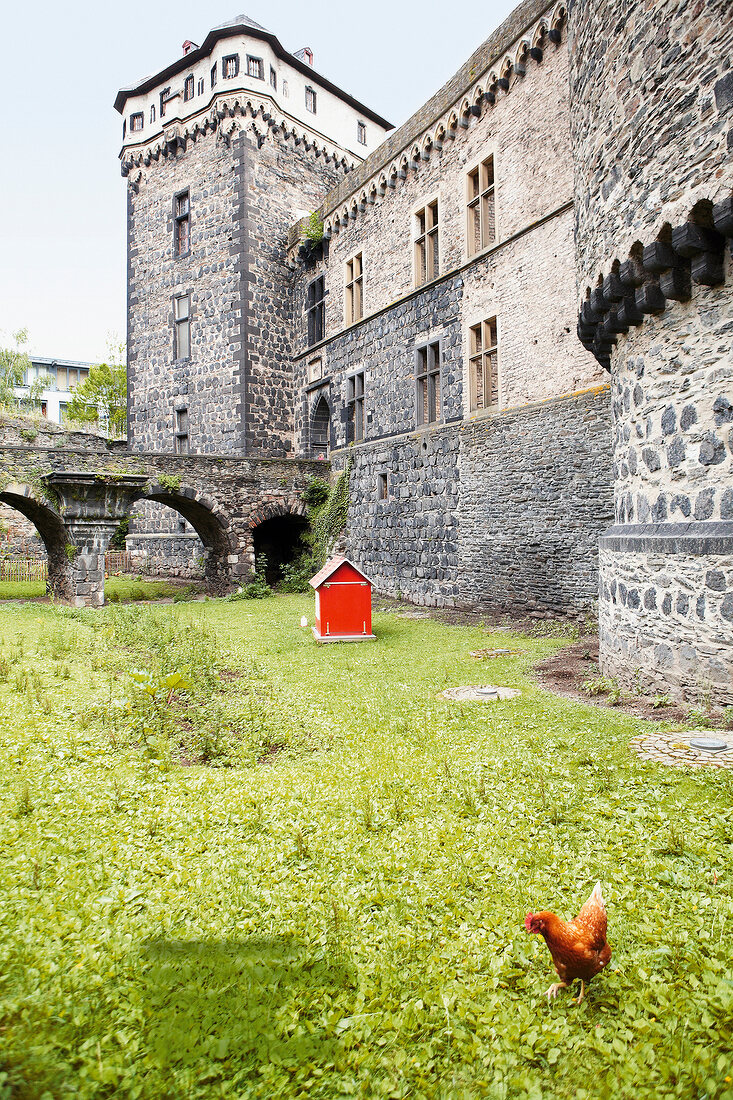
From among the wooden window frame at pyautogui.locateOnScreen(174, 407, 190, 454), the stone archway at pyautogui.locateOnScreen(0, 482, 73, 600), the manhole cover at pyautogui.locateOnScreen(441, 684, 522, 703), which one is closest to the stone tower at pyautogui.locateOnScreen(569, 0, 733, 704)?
the manhole cover at pyautogui.locateOnScreen(441, 684, 522, 703)

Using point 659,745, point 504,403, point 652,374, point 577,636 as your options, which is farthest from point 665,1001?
point 504,403

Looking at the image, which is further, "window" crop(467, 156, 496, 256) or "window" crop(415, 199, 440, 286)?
"window" crop(415, 199, 440, 286)

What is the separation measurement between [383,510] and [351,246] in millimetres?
8450

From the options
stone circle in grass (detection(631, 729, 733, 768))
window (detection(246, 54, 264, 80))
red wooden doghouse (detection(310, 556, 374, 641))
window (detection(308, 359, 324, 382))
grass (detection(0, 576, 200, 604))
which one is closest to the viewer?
stone circle in grass (detection(631, 729, 733, 768))

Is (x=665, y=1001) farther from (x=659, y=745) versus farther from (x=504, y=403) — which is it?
(x=504, y=403)

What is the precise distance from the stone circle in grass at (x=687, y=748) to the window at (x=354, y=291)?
16588mm

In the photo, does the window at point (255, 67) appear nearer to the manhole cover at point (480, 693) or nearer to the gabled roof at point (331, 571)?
the gabled roof at point (331, 571)

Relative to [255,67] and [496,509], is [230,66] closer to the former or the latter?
[255,67]

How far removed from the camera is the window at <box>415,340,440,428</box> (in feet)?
52.5

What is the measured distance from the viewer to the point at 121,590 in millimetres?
19125

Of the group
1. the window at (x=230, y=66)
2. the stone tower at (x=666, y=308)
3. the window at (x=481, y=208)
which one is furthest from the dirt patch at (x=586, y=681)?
the window at (x=230, y=66)

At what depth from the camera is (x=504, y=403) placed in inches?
524

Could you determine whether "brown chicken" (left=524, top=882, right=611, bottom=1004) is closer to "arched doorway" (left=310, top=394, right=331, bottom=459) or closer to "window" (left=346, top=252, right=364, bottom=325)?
"window" (left=346, top=252, right=364, bottom=325)

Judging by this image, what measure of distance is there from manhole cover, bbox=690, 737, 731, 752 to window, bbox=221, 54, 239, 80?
25.3 meters
